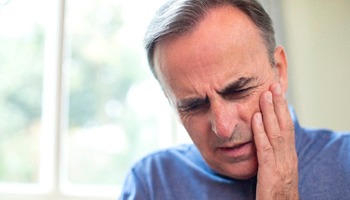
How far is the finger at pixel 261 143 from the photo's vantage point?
108 cm

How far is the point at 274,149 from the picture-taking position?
1.10 meters

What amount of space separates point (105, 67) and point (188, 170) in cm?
79

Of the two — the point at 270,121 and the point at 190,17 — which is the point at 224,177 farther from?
the point at 190,17

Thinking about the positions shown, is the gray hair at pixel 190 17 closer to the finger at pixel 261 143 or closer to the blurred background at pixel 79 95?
the finger at pixel 261 143

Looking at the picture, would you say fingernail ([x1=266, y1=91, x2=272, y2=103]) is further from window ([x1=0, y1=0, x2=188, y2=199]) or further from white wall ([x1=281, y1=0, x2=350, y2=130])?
window ([x1=0, y1=0, x2=188, y2=199])

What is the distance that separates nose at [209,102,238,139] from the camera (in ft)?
3.44

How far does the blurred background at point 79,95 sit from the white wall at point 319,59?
0.52 meters

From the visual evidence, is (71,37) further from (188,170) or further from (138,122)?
(188,170)

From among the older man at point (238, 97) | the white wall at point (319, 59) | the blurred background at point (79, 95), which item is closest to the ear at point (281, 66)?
the older man at point (238, 97)

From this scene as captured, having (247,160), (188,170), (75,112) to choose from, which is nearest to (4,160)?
(75,112)

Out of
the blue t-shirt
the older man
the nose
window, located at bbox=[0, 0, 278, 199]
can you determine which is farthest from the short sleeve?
window, located at bbox=[0, 0, 278, 199]

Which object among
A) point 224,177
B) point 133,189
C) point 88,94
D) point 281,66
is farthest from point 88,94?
point 281,66

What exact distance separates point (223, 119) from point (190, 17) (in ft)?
0.83

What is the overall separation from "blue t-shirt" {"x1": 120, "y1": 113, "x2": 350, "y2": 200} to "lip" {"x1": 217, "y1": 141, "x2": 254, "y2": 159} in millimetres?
128
